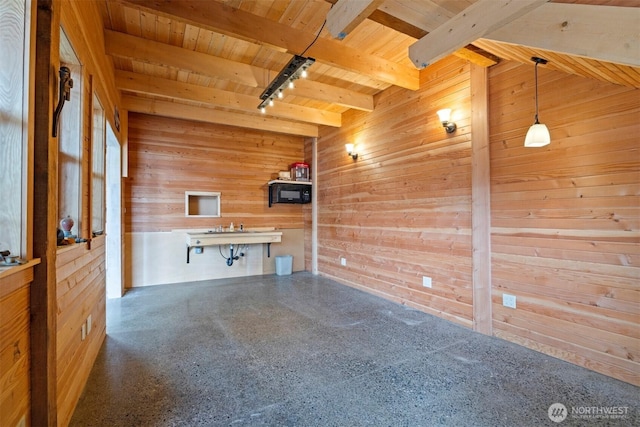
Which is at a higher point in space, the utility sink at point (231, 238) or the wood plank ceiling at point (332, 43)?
the wood plank ceiling at point (332, 43)

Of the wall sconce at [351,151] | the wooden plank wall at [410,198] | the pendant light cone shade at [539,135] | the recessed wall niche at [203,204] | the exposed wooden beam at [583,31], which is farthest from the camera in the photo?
the recessed wall niche at [203,204]

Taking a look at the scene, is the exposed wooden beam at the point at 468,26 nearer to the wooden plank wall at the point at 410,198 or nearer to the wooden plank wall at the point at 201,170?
the wooden plank wall at the point at 410,198

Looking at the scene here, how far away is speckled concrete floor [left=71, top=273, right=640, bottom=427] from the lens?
1.78 metres

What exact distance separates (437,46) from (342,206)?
11.0 ft

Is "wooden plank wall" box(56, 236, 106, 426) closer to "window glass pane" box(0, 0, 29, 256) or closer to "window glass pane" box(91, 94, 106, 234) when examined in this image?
"window glass pane" box(91, 94, 106, 234)

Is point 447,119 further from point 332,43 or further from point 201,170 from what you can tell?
point 201,170

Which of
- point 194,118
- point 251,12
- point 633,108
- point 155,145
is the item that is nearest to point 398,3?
point 251,12

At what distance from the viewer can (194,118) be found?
4.93m

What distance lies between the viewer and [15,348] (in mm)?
1148

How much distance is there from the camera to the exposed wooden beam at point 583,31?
1.43 m

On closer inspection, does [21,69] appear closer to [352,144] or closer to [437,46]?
[437,46]

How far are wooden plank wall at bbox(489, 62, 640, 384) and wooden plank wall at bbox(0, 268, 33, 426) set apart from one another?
333 cm

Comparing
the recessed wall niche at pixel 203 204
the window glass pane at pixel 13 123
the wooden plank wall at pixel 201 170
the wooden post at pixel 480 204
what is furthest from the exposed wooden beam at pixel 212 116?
the window glass pane at pixel 13 123

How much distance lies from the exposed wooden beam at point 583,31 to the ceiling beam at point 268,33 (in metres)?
1.66
